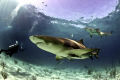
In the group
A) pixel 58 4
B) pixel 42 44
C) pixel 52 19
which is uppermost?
pixel 58 4

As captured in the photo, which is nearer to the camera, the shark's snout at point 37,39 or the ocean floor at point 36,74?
the shark's snout at point 37,39

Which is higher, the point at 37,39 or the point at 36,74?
→ the point at 37,39

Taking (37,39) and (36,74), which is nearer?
(37,39)

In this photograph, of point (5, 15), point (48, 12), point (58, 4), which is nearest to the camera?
point (58, 4)

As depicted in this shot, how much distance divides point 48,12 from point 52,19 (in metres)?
2.78

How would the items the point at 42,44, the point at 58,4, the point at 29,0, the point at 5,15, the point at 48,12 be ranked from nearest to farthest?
the point at 42,44, the point at 29,0, the point at 58,4, the point at 48,12, the point at 5,15

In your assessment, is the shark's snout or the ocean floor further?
Result: the ocean floor

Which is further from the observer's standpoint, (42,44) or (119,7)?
(119,7)

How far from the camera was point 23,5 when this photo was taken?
80.3 feet

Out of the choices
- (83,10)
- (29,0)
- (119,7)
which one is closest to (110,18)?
(119,7)

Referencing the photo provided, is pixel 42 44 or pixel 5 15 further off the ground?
pixel 5 15

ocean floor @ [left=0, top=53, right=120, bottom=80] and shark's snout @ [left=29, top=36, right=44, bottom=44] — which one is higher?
shark's snout @ [left=29, top=36, right=44, bottom=44]

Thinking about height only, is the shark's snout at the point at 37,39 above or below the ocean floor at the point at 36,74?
above

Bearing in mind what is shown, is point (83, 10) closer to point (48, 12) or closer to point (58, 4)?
point (58, 4)
